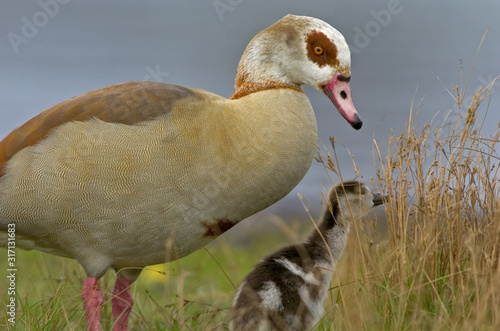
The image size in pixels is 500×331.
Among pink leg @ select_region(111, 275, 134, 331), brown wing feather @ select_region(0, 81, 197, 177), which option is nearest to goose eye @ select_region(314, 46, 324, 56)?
brown wing feather @ select_region(0, 81, 197, 177)

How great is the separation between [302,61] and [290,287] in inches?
52.5

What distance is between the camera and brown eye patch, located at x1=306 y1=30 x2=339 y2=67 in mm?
4625

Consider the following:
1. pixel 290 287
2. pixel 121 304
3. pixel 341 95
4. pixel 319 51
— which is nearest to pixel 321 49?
pixel 319 51

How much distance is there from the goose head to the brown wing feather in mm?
498

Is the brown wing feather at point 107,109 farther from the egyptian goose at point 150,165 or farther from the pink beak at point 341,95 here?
the pink beak at point 341,95

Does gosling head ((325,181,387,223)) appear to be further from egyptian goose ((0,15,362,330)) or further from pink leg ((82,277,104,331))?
pink leg ((82,277,104,331))

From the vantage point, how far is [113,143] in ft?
14.1

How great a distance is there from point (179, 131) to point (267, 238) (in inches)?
194

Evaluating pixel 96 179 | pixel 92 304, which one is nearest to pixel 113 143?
pixel 96 179

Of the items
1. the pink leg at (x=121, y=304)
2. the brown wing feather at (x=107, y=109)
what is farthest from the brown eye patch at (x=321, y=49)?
the pink leg at (x=121, y=304)

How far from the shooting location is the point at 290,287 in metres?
4.32

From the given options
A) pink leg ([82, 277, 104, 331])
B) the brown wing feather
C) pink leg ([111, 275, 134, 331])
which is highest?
the brown wing feather

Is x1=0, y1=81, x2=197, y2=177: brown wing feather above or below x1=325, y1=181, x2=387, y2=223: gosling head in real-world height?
above

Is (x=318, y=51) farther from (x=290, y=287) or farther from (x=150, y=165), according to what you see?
(x=290, y=287)
